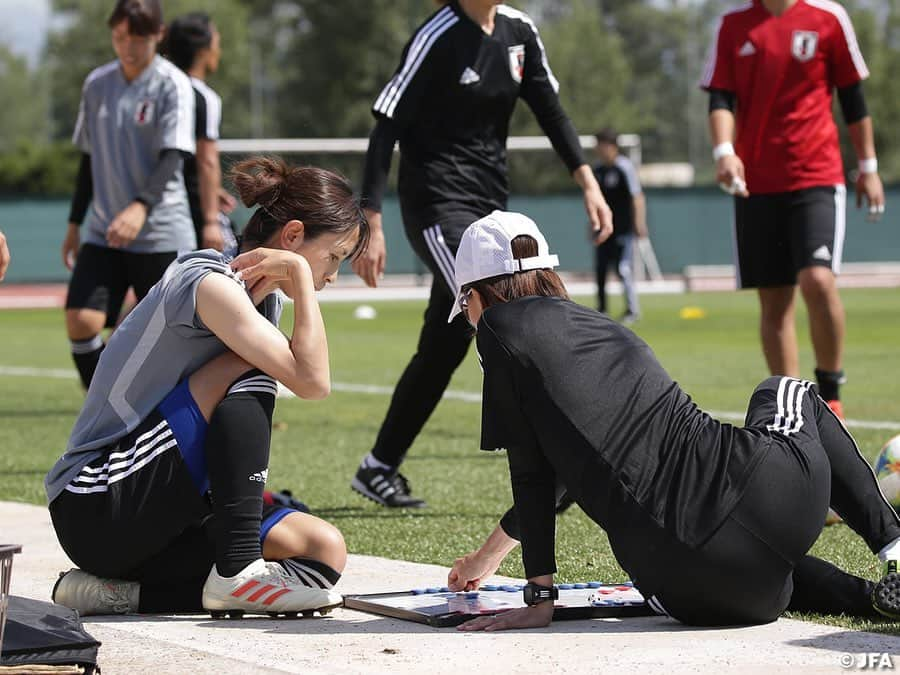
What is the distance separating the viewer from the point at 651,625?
399 cm

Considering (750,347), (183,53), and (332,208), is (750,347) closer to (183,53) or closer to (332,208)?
(183,53)

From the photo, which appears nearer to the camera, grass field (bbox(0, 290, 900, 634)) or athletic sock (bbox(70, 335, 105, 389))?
grass field (bbox(0, 290, 900, 634))

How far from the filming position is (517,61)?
6316 mm

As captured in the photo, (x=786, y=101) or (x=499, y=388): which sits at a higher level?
(x=786, y=101)

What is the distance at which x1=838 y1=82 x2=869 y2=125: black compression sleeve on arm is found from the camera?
7410mm

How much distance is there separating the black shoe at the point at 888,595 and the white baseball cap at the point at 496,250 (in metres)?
1.13

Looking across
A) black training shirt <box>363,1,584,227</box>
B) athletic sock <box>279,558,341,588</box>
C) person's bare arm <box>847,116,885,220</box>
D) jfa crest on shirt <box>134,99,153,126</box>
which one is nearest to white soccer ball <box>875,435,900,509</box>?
black training shirt <box>363,1,584,227</box>

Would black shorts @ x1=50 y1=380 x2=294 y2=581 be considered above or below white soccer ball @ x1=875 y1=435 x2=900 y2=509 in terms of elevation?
above

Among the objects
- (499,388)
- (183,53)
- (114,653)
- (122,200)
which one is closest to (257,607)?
(114,653)

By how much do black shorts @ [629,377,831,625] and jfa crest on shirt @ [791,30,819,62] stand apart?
146 inches

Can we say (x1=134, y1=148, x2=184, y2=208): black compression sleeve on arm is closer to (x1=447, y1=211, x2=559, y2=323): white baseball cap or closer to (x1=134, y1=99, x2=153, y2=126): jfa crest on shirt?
(x1=134, y1=99, x2=153, y2=126): jfa crest on shirt

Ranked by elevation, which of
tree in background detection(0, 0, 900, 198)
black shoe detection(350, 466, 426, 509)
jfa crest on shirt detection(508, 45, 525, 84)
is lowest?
black shoe detection(350, 466, 426, 509)

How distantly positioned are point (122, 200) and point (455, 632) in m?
4.24

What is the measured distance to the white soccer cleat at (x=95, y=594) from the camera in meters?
4.22
